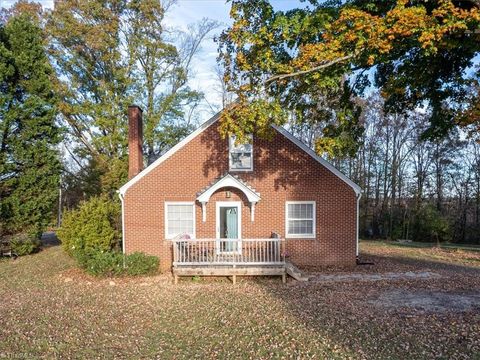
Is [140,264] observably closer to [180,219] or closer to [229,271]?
[180,219]

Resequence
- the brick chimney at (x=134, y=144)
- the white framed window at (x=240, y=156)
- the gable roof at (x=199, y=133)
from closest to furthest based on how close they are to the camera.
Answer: the gable roof at (x=199, y=133) → the white framed window at (x=240, y=156) → the brick chimney at (x=134, y=144)

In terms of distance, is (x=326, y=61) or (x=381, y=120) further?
(x=381, y=120)

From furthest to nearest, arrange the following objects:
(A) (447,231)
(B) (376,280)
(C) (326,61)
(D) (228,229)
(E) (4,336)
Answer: (A) (447,231), (D) (228,229), (B) (376,280), (C) (326,61), (E) (4,336)

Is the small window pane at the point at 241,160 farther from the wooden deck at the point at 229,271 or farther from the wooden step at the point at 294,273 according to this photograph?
the wooden step at the point at 294,273

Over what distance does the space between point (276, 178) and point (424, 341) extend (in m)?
9.48

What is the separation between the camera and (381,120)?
Result: 39844 millimetres

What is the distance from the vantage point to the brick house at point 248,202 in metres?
16.0

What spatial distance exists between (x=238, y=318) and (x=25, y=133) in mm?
16531

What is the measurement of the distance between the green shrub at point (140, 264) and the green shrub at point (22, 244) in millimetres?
8628

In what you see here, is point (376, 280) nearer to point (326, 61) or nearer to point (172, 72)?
point (326, 61)

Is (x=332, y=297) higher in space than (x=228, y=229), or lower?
lower

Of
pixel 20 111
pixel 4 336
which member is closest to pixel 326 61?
pixel 4 336

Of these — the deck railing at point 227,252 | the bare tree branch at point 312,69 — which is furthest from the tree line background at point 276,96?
the deck railing at point 227,252

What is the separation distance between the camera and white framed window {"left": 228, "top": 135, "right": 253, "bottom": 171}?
16.2 metres
